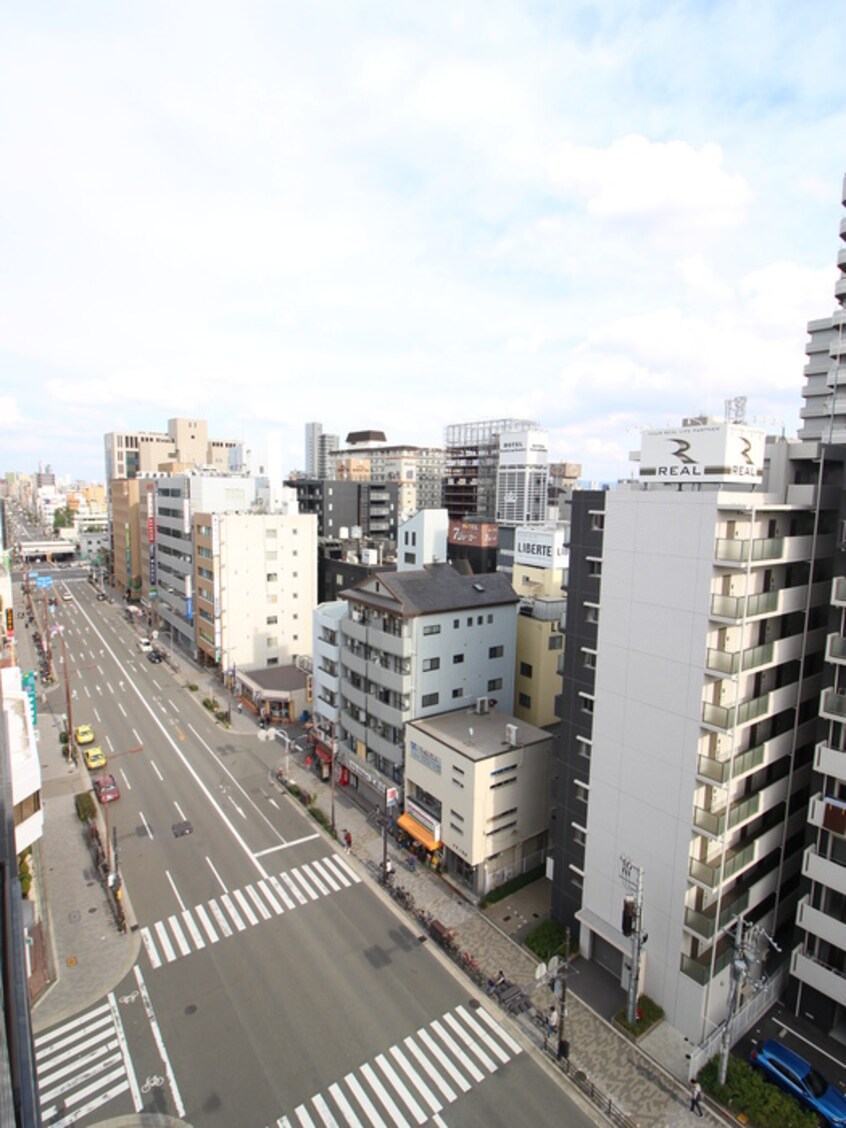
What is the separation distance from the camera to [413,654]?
4050 cm

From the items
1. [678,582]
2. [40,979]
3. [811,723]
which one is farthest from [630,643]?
[40,979]

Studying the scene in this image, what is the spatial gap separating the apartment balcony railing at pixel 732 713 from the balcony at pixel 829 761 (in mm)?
2563

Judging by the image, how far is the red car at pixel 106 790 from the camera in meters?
44.2

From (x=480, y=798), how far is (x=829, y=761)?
55.2 feet

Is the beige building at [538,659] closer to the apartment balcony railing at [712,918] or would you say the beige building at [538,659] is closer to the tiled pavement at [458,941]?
the tiled pavement at [458,941]

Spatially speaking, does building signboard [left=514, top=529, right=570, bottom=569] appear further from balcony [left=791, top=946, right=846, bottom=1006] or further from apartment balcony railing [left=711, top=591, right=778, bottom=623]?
balcony [left=791, top=946, right=846, bottom=1006]

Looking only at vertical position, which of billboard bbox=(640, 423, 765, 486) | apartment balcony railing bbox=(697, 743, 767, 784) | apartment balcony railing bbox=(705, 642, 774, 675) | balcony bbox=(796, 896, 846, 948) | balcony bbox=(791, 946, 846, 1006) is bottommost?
balcony bbox=(791, 946, 846, 1006)

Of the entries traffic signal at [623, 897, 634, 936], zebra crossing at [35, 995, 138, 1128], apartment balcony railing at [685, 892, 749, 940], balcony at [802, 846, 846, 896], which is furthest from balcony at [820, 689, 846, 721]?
zebra crossing at [35, 995, 138, 1128]

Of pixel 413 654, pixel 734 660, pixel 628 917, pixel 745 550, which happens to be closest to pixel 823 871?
pixel 628 917

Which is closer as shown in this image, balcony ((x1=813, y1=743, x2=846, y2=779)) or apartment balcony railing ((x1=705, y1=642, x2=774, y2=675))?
apartment balcony railing ((x1=705, y1=642, x2=774, y2=675))

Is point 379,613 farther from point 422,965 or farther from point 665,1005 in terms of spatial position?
point 665,1005

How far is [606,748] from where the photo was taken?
2869cm

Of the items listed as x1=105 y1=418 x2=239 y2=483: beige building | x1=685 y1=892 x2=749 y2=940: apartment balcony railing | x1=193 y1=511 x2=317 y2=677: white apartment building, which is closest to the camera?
x1=685 y1=892 x2=749 y2=940: apartment balcony railing

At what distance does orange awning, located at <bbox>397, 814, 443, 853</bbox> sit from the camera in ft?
120
